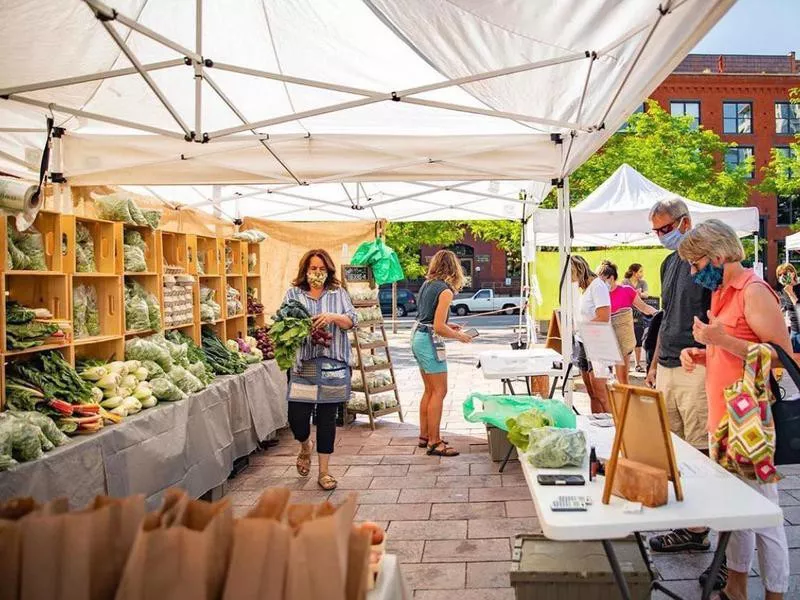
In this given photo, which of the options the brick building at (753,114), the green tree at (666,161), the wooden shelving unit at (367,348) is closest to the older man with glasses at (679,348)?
the wooden shelving unit at (367,348)

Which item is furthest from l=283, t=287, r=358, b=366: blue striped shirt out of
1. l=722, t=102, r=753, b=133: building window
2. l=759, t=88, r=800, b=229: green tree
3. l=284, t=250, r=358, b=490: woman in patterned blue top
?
l=722, t=102, r=753, b=133: building window

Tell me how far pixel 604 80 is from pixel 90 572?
3940 mm

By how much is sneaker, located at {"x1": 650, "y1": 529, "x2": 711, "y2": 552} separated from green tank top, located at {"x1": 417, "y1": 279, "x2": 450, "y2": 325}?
2696 mm

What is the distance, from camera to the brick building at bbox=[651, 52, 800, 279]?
3741cm

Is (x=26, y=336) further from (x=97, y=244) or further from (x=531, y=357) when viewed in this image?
(x=531, y=357)

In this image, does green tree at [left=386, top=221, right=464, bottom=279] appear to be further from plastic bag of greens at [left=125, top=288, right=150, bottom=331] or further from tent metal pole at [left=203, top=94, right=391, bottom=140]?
tent metal pole at [left=203, top=94, right=391, bottom=140]

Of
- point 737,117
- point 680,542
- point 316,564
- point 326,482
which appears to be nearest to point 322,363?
point 326,482

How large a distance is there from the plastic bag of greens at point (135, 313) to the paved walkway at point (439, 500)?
4.98 ft

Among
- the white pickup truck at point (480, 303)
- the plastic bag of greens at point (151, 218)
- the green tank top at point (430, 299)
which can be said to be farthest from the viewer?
the white pickup truck at point (480, 303)

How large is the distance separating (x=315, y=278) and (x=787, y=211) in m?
39.2

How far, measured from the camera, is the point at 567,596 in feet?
Answer: 8.98

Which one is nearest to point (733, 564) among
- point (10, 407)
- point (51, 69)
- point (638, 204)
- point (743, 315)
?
point (743, 315)

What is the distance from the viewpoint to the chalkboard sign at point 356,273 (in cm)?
831

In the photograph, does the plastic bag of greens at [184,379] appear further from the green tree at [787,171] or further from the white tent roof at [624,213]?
the green tree at [787,171]
